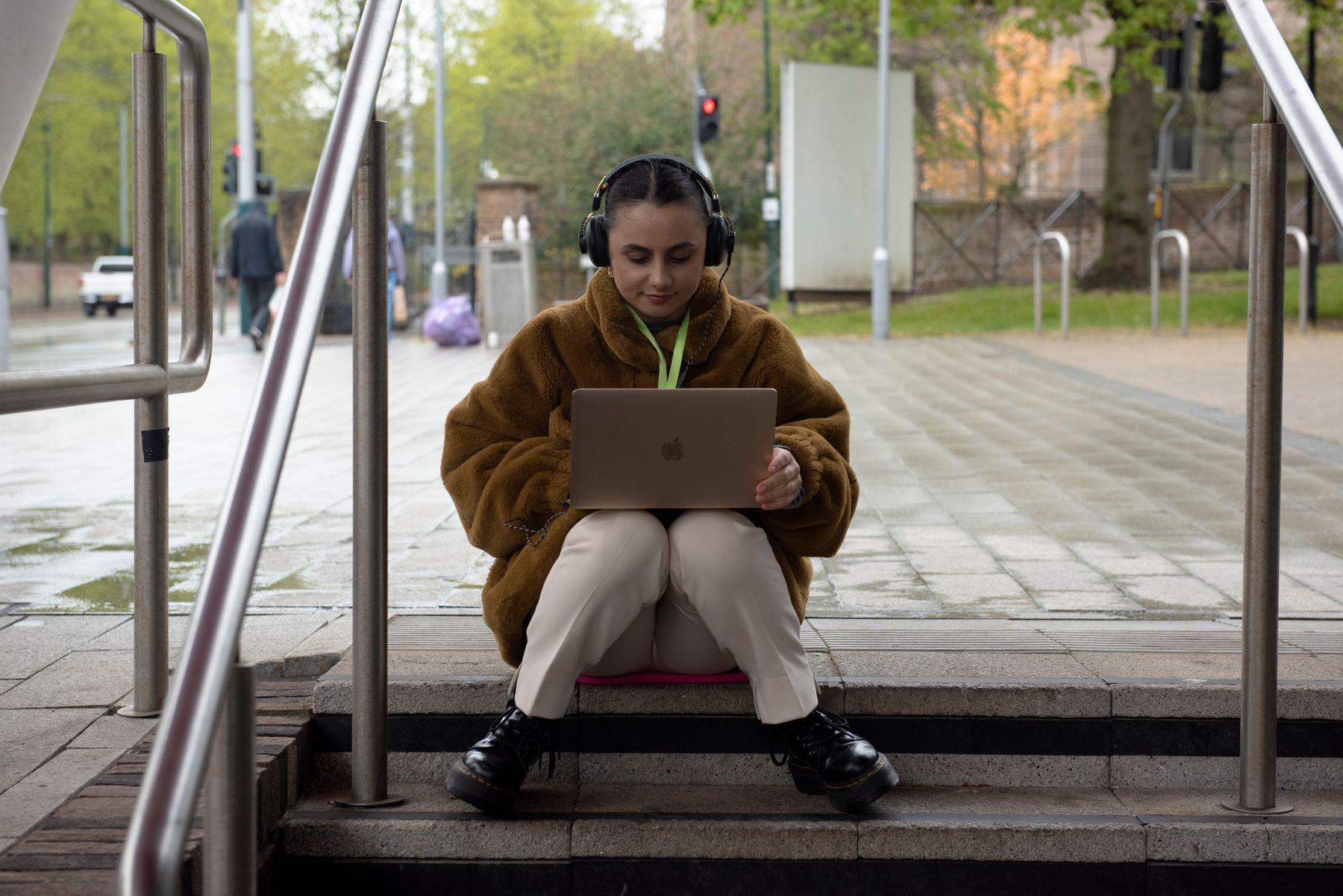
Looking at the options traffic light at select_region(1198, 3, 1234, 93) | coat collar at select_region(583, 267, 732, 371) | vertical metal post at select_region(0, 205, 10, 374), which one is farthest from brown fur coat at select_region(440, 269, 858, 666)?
traffic light at select_region(1198, 3, 1234, 93)

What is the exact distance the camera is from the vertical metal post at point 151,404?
3.08m

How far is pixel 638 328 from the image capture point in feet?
9.95

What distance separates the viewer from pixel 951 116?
38781 mm

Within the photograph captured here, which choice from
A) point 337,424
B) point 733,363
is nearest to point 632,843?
point 733,363

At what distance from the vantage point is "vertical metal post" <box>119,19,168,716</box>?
121 inches

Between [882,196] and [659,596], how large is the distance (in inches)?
635

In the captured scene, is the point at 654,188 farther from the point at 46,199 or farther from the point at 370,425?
the point at 46,199

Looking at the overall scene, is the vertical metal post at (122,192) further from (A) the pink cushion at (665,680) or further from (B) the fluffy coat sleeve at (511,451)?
(A) the pink cushion at (665,680)

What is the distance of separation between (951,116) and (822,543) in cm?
3753

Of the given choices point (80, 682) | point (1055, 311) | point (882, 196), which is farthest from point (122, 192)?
point (80, 682)

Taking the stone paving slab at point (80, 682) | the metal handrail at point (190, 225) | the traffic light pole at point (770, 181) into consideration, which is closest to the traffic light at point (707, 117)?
the traffic light pole at point (770, 181)

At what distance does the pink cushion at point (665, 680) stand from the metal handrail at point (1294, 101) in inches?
54.4

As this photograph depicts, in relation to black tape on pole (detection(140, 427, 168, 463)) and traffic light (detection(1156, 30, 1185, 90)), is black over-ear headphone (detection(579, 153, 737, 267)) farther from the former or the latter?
traffic light (detection(1156, 30, 1185, 90))

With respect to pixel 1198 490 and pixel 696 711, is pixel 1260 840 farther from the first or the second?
pixel 1198 490
